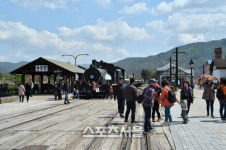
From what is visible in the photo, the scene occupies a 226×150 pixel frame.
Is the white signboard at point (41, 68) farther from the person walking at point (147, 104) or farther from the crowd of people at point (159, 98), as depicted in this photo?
the person walking at point (147, 104)

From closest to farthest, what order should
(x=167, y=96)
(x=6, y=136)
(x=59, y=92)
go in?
(x=6, y=136) < (x=167, y=96) < (x=59, y=92)

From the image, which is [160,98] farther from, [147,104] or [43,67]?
[43,67]

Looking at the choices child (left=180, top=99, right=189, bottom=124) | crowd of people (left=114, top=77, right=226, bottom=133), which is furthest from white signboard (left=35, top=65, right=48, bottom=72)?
child (left=180, top=99, right=189, bottom=124)

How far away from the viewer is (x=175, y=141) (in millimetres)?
7559

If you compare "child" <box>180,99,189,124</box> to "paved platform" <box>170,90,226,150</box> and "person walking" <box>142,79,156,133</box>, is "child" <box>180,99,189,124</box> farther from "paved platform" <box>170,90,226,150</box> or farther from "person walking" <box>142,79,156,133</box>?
"person walking" <box>142,79,156,133</box>

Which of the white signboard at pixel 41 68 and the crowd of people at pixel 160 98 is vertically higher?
the white signboard at pixel 41 68

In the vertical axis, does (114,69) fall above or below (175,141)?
above

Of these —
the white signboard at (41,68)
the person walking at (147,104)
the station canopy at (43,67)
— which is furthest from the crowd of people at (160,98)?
the white signboard at (41,68)

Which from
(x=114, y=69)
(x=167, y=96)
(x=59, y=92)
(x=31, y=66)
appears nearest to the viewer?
(x=167, y=96)

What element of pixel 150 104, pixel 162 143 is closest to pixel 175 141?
pixel 162 143

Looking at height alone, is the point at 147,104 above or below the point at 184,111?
above

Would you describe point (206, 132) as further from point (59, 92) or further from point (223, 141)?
point (59, 92)

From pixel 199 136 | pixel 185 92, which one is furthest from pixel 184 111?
pixel 199 136

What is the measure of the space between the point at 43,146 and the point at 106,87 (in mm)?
19941
